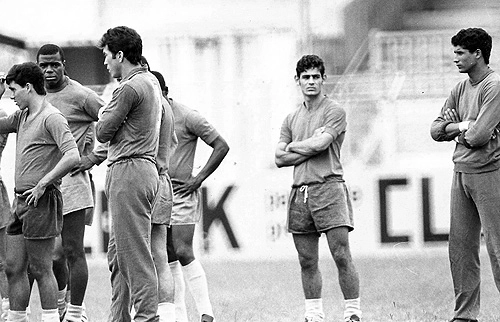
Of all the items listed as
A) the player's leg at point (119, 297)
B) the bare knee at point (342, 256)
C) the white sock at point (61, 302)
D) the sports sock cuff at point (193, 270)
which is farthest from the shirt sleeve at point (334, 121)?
the white sock at point (61, 302)

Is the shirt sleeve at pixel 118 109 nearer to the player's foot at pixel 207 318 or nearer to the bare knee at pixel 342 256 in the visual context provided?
the player's foot at pixel 207 318

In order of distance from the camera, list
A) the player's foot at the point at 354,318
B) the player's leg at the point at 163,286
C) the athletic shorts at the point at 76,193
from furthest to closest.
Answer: the player's foot at the point at 354,318
the athletic shorts at the point at 76,193
the player's leg at the point at 163,286

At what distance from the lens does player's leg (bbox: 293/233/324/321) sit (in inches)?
348

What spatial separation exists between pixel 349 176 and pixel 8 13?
9039mm

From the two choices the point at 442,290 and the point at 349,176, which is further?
the point at 349,176

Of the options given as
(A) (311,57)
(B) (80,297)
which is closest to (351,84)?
(A) (311,57)

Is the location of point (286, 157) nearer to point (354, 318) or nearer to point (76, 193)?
point (354, 318)

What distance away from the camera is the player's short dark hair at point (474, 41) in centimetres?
821

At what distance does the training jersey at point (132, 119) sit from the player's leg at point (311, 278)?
1955 millimetres

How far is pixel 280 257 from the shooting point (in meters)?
14.0

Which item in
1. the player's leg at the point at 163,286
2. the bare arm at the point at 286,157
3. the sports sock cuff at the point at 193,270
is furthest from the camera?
the bare arm at the point at 286,157

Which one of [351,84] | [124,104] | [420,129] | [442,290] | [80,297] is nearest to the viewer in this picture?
[124,104]

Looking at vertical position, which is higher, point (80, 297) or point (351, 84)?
point (351, 84)

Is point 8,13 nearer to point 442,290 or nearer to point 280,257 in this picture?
point 280,257
